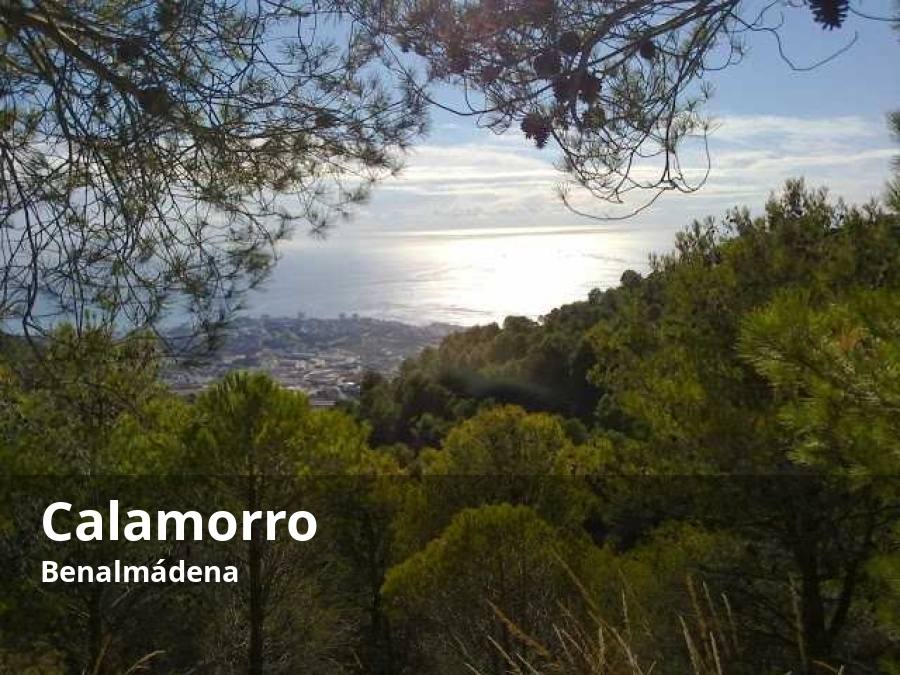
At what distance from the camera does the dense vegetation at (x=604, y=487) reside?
3.46m

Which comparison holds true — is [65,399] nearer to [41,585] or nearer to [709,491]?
[709,491]

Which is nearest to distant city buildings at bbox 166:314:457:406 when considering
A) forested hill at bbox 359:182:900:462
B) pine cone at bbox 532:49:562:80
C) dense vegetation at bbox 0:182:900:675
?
dense vegetation at bbox 0:182:900:675

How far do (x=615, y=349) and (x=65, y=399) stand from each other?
5.51m

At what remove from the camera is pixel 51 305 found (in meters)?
3.36

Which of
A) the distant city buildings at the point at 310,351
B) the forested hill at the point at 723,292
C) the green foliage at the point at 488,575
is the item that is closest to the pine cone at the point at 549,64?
the distant city buildings at the point at 310,351

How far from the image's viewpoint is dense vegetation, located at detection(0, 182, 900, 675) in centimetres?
346

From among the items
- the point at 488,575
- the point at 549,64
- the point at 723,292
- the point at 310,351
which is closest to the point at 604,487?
the point at 488,575

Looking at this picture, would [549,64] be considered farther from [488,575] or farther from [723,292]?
[488,575]

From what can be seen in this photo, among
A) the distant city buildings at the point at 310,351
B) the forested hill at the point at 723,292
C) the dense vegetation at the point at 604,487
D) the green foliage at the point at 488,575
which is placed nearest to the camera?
the dense vegetation at the point at 604,487

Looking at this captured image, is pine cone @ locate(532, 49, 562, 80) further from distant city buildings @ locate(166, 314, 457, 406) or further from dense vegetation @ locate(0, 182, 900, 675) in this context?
distant city buildings @ locate(166, 314, 457, 406)

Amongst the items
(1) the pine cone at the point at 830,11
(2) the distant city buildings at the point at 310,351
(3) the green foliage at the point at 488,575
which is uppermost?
(1) the pine cone at the point at 830,11

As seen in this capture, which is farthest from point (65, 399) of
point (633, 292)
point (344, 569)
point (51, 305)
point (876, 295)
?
point (344, 569)

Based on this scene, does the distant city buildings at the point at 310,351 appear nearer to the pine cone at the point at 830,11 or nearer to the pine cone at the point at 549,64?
the pine cone at the point at 549,64

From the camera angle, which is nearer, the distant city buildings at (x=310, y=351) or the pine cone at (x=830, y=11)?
the pine cone at (x=830, y=11)
